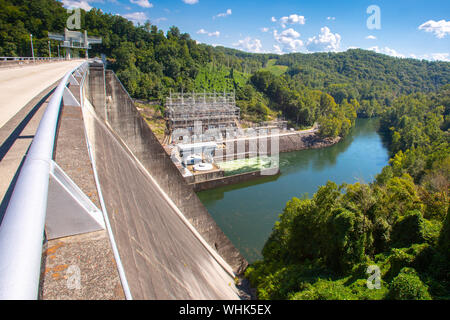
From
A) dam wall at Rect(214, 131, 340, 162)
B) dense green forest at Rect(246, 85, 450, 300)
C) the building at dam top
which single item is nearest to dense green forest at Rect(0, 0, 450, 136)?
dam wall at Rect(214, 131, 340, 162)

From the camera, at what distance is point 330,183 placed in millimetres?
9422

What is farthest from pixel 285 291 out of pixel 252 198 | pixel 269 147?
pixel 269 147

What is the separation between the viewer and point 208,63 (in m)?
54.8

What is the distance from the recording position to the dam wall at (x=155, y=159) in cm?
816

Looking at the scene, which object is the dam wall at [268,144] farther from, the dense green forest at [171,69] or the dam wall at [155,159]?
the dam wall at [155,159]

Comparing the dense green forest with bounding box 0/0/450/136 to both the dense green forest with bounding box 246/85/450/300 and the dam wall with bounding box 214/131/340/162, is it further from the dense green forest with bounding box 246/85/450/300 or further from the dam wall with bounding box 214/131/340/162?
the dense green forest with bounding box 246/85/450/300

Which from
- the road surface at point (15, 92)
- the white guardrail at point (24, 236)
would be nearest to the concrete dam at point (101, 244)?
the white guardrail at point (24, 236)

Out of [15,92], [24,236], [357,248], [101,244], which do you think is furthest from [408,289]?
[15,92]

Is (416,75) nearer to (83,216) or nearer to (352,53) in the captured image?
(352,53)

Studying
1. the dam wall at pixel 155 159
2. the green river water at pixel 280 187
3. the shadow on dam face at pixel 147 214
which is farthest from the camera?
the green river water at pixel 280 187

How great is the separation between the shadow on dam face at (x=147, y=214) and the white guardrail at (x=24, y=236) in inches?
42.5

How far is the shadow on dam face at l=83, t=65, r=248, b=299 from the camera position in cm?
285

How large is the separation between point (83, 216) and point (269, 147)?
29.3 metres

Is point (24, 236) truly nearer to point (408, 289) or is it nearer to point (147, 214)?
point (147, 214)
